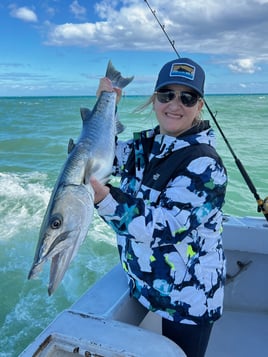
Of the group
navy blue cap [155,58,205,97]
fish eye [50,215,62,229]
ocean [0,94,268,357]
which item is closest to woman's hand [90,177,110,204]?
fish eye [50,215,62,229]

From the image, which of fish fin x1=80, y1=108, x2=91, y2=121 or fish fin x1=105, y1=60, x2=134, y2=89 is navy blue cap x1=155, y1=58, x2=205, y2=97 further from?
fish fin x1=105, y1=60, x2=134, y2=89

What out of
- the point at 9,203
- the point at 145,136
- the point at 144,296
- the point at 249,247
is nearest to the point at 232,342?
the point at 249,247

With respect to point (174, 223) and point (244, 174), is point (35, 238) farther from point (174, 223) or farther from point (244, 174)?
point (174, 223)

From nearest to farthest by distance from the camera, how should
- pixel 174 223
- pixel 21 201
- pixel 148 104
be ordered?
1. pixel 174 223
2. pixel 148 104
3. pixel 21 201

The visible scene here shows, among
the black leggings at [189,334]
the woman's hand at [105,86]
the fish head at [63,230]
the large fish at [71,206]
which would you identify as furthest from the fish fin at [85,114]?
the black leggings at [189,334]

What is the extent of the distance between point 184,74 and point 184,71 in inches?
0.6

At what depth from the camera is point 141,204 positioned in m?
1.53

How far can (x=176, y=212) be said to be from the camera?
150 cm

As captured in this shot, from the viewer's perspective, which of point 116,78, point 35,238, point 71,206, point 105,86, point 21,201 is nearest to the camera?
point 71,206

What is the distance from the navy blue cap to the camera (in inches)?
72.1

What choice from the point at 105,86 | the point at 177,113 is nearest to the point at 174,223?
the point at 177,113

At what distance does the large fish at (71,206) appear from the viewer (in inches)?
60.1

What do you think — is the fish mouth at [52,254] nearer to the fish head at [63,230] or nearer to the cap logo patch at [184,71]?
the fish head at [63,230]

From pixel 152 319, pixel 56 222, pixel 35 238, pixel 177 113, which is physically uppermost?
pixel 177 113
